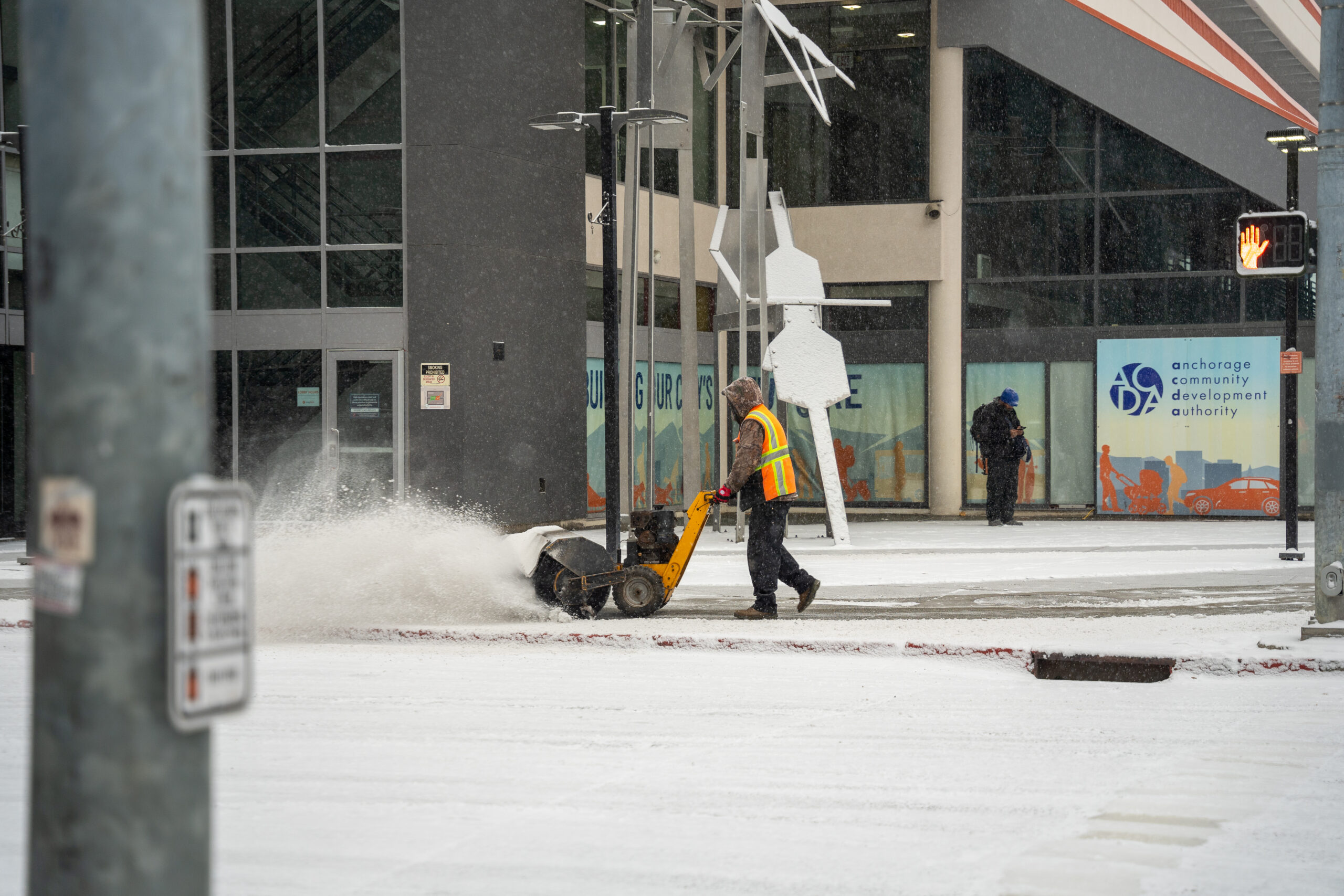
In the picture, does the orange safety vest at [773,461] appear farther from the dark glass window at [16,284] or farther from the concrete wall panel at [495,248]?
the dark glass window at [16,284]

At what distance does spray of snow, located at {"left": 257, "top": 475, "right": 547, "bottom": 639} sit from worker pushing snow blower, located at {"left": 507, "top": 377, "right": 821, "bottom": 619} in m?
0.27

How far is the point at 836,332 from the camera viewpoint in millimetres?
26531

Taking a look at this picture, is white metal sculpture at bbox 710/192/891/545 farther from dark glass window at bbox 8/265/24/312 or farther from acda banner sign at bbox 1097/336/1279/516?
dark glass window at bbox 8/265/24/312

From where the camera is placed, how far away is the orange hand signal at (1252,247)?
36.0 ft

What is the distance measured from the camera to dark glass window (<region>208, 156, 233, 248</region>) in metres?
22.2

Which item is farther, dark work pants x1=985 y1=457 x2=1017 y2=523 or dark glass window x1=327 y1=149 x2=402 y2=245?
dark work pants x1=985 y1=457 x2=1017 y2=523

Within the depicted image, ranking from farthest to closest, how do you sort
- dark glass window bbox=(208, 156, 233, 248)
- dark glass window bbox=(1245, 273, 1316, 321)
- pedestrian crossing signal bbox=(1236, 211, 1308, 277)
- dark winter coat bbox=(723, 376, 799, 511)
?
dark glass window bbox=(1245, 273, 1316, 321) → dark glass window bbox=(208, 156, 233, 248) → dark winter coat bbox=(723, 376, 799, 511) → pedestrian crossing signal bbox=(1236, 211, 1308, 277)

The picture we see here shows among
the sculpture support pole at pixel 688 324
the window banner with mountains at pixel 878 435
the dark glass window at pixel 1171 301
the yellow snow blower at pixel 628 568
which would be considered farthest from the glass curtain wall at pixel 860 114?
the yellow snow blower at pixel 628 568

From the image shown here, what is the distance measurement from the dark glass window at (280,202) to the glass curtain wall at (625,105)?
4.10 m

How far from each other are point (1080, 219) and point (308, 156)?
477 inches

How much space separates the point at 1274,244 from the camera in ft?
35.8

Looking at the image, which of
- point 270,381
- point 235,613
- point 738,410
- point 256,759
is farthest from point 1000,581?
point 235,613

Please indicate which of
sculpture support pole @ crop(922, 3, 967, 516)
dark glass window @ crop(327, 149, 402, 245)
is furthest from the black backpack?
dark glass window @ crop(327, 149, 402, 245)

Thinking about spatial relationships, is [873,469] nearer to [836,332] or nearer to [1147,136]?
[836,332]
